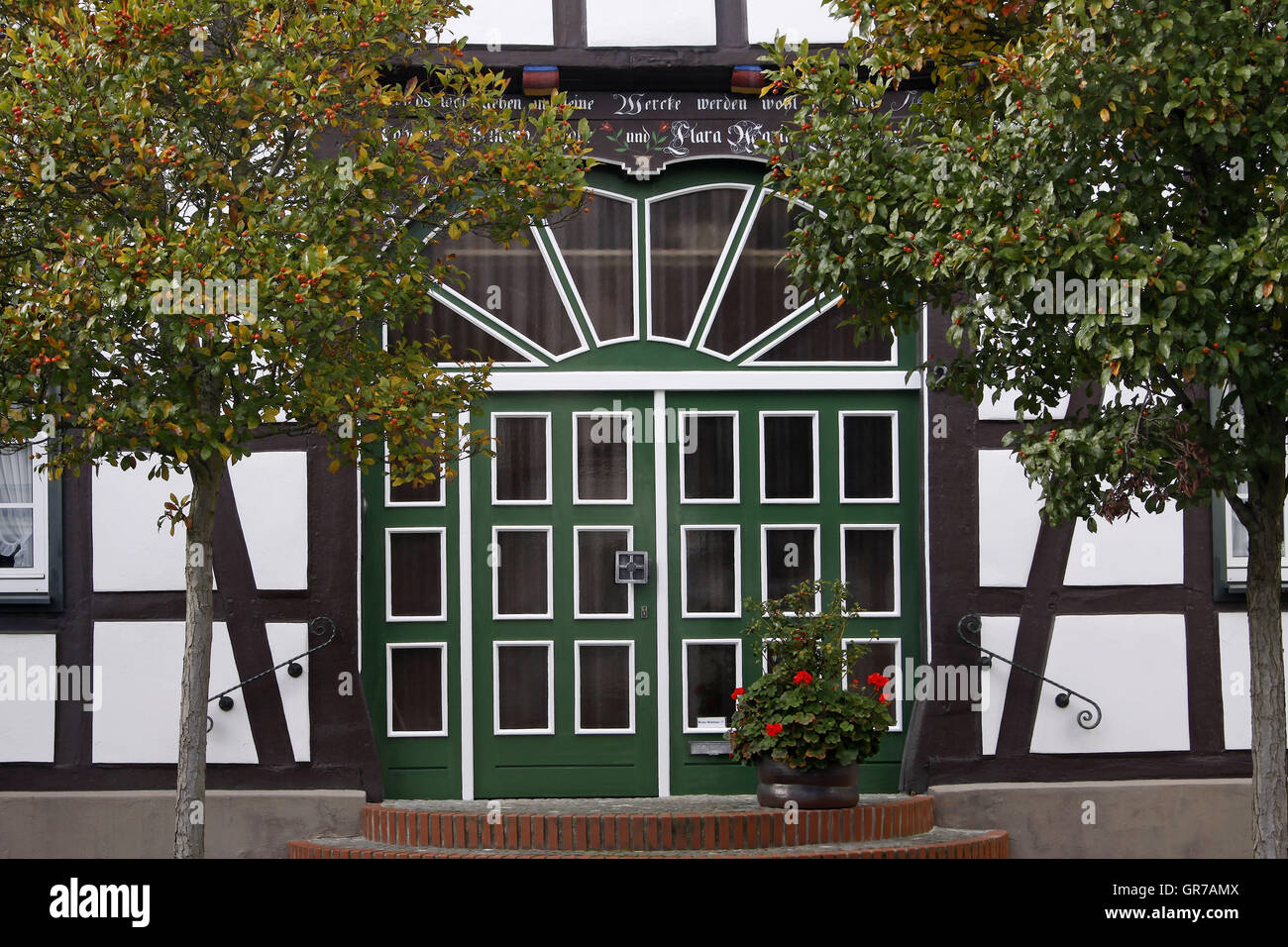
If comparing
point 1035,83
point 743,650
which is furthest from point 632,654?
point 1035,83

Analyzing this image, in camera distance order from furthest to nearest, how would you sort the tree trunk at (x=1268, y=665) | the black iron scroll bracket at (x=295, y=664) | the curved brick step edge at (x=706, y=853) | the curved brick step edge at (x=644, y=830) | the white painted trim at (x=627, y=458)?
the white painted trim at (x=627, y=458) → the black iron scroll bracket at (x=295, y=664) → the curved brick step edge at (x=644, y=830) → the curved brick step edge at (x=706, y=853) → the tree trunk at (x=1268, y=665)

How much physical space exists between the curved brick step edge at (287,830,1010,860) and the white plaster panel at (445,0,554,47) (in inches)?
184

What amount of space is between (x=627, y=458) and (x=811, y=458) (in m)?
1.13

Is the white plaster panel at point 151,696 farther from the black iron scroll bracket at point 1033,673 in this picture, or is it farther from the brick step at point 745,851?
the black iron scroll bracket at point 1033,673

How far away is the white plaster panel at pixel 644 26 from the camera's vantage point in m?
8.58

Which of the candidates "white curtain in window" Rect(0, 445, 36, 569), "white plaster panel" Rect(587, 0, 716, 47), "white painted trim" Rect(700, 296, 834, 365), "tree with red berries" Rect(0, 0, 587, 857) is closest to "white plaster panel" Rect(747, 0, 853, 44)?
"white plaster panel" Rect(587, 0, 716, 47)

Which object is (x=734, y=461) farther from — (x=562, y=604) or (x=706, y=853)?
(x=706, y=853)

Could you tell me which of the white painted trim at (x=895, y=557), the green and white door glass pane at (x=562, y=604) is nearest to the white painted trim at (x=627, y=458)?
the green and white door glass pane at (x=562, y=604)

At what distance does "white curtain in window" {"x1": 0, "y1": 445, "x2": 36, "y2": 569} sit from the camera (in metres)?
8.34

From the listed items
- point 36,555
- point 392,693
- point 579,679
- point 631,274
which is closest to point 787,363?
point 631,274

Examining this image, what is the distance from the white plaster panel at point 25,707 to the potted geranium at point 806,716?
12.9 feet

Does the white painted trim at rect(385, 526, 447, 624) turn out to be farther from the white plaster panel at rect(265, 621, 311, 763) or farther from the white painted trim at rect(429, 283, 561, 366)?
the white painted trim at rect(429, 283, 561, 366)

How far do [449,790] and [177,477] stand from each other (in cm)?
242

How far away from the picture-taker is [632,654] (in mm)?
8586
